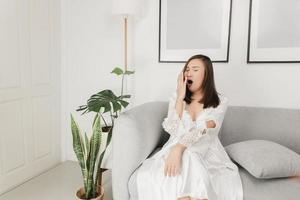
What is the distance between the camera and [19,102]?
7.55 feet

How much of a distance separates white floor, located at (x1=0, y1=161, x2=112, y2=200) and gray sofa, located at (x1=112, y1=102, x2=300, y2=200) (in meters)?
0.68

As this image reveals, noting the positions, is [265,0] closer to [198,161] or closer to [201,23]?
[201,23]

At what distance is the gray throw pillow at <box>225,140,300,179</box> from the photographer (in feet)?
4.69

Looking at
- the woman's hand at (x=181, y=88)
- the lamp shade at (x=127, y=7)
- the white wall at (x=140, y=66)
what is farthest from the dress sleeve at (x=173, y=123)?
the lamp shade at (x=127, y=7)

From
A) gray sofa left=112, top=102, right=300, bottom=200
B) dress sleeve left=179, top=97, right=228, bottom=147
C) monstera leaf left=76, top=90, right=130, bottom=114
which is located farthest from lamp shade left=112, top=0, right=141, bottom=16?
dress sleeve left=179, top=97, right=228, bottom=147

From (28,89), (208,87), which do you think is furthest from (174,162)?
(28,89)

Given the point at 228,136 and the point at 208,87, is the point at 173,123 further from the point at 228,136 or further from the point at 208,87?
the point at 228,136

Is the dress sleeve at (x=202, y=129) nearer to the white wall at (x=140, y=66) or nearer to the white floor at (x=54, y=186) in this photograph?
the white wall at (x=140, y=66)

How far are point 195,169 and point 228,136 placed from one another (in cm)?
76

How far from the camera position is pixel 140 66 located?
8.40 ft

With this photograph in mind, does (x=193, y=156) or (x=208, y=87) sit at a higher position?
(x=208, y=87)

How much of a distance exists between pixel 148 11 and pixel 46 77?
3.98ft

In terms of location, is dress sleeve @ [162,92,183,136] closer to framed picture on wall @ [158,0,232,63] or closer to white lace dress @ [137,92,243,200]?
white lace dress @ [137,92,243,200]

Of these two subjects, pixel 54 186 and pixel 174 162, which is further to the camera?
pixel 54 186
